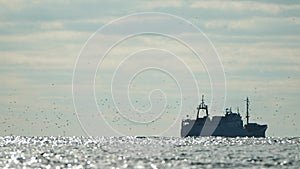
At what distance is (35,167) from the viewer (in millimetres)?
112688

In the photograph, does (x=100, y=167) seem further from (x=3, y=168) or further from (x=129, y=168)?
(x=3, y=168)

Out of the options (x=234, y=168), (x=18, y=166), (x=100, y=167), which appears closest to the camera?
(x=234, y=168)

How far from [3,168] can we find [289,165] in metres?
35.9

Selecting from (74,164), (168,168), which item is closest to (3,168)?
(74,164)

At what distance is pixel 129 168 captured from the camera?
102 meters

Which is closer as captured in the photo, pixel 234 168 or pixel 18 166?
pixel 234 168

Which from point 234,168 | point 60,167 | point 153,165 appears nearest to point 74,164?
point 60,167

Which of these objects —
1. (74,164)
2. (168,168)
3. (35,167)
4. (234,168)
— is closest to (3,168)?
(35,167)

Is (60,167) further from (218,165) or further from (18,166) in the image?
(218,165)

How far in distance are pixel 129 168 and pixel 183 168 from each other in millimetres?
6357

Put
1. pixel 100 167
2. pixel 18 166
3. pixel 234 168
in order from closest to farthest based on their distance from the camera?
pixel 234 168 → pixel 100 167 → pixel 18 166

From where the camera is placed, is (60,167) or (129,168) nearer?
(129,168)

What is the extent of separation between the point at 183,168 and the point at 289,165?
575 inches

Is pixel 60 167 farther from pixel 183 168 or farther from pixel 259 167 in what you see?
pixel 259 167
